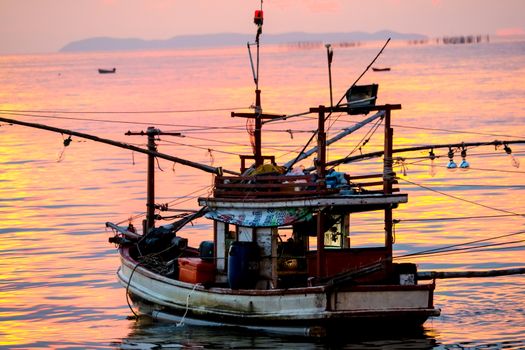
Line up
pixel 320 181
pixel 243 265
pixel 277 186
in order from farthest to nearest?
pixel 243 265 → pixel 277 186 → pixel 320 181

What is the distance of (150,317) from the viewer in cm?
3447

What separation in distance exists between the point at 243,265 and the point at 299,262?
185 cm

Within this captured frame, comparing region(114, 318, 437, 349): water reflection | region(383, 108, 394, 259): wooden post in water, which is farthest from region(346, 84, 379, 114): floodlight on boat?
region(114, 318, 437, 349): water reflection

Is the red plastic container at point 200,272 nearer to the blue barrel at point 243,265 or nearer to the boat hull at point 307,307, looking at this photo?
the boat hull at point 307,307

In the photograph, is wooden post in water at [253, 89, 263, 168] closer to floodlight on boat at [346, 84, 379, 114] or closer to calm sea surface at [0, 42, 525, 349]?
calm sea surface at [0, 42, 525, 349]

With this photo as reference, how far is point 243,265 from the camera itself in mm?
30469

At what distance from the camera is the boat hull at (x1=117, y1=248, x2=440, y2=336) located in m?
28.9

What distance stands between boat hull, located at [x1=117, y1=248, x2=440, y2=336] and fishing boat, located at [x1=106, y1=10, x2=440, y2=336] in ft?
0.08

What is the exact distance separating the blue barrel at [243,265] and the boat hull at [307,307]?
1.05 ft

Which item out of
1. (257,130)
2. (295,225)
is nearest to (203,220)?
(257,130)

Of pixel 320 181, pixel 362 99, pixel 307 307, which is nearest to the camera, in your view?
pixel 307 307

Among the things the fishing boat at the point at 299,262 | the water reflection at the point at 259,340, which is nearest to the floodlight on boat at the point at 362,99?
the fishing boat at the point at 299,262

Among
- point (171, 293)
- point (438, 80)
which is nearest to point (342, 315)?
point (171, 293)

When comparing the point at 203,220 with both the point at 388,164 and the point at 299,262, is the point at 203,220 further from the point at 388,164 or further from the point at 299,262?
the point at 388,164
